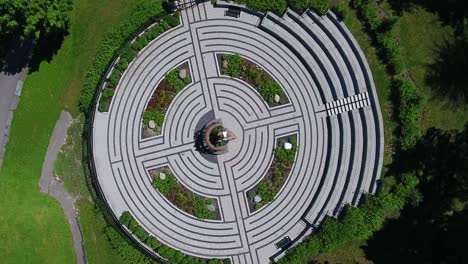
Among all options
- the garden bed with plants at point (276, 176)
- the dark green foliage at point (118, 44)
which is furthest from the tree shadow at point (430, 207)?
the dark green foliage at point (118, 44)

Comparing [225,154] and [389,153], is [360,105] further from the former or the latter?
[225,154]

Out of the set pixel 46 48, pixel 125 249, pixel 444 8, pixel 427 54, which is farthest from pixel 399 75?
pixel 46 48

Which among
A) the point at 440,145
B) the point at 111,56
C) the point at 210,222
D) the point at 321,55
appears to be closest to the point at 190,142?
the point at 210,222

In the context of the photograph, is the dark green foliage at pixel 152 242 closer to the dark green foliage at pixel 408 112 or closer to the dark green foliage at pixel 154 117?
the dark green foliage at pixel 154 117

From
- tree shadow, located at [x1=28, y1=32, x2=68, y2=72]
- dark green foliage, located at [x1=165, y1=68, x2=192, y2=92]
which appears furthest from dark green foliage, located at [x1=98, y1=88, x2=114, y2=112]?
tree shadow, located at [x1=28, y1=32, x2=68, y2=72]

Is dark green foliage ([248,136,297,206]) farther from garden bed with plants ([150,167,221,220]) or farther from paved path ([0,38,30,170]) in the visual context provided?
paved path ([0,38,30,170])

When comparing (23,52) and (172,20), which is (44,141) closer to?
(23,52)
